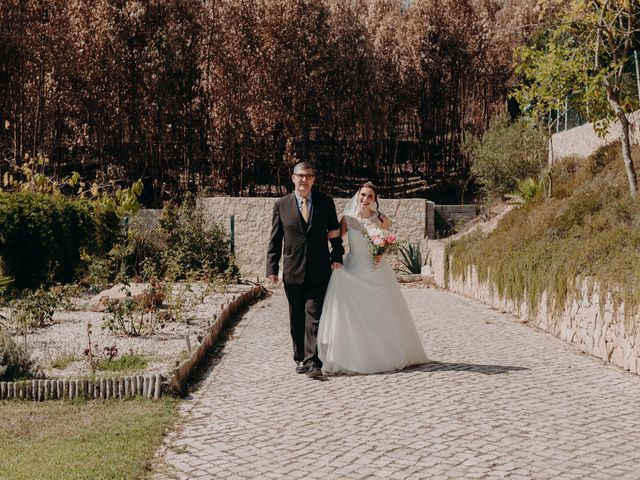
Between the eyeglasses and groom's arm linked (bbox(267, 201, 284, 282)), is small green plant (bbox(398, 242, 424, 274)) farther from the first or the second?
the eyeglasses

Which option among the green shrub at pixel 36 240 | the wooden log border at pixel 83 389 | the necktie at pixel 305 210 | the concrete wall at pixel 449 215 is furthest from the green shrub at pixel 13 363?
the concrete wall at pixel 449 215

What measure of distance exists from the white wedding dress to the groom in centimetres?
11

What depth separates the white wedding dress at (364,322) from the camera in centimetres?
769

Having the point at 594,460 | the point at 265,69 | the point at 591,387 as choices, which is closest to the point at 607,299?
the point at 591,387

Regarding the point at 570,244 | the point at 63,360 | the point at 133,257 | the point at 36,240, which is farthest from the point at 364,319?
the point at 133,257

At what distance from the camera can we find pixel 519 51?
14.3 m

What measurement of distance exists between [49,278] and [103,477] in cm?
1076

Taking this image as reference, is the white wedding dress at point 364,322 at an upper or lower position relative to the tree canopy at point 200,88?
lower

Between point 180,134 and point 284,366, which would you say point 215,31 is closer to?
point 180,134

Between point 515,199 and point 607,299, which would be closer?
point 607,299

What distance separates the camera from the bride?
7.69m

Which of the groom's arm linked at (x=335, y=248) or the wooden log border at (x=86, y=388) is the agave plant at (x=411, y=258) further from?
the wooden log border at (x=86, y=388)

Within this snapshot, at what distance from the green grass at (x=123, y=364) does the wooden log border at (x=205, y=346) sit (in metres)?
0.49

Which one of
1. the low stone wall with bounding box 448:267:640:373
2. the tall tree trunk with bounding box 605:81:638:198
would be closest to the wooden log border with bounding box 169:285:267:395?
the low stone wall with bounding box 448:267:640:373
